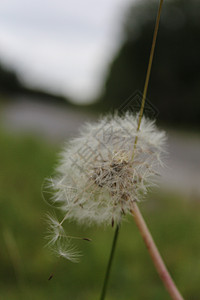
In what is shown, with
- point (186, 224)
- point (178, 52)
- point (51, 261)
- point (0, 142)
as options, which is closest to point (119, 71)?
point (178, 52)

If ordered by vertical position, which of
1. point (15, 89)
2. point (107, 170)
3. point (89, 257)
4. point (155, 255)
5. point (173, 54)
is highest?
point (15, 89)

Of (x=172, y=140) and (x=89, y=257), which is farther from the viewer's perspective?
(x=172, y=140)

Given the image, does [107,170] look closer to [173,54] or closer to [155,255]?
[155,255]

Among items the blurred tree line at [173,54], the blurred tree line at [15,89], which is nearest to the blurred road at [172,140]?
the blurred tree line at [173,54]

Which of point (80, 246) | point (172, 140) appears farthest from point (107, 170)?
point (172, 140)

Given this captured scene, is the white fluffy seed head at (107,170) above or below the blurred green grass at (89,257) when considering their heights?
above

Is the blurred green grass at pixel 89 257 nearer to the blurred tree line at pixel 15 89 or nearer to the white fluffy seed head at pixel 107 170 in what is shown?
the white fluffy seed head at pixel 107 170

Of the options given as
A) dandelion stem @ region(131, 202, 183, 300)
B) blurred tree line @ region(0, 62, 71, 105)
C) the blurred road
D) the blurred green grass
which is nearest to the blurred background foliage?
the blurred green grass
